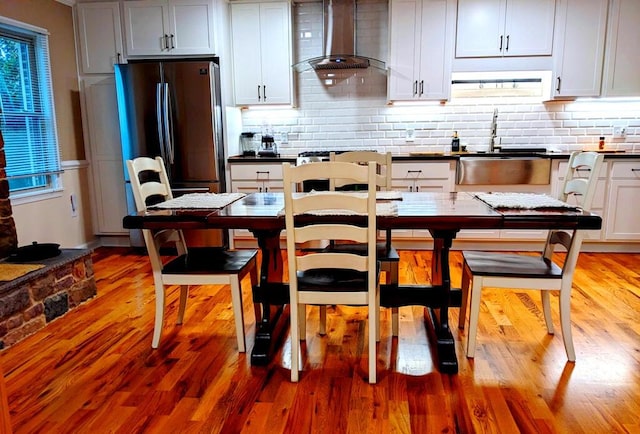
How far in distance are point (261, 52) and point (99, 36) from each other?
58.9 inches

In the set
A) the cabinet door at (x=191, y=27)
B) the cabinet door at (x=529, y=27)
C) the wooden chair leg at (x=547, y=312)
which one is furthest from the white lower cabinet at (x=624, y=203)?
the cabinet door at (x=191, y=27)

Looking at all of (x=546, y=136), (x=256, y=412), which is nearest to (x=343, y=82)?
(x=546, y=136)

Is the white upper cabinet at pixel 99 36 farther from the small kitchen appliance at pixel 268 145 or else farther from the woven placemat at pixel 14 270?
the woven placemat at pixel 14 270

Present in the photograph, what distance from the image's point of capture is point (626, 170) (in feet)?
13.0

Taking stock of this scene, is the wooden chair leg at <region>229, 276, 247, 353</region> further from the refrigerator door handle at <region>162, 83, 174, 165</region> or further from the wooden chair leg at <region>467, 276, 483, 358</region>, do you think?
the refrigerator door handle at <region>162, 83, 174, 165</region>

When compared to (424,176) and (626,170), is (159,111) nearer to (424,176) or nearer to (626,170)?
(424,176)

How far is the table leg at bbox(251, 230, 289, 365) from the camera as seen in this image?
224cm

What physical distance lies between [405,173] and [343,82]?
1224 millimetres

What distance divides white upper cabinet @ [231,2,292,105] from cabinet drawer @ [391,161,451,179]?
127cm

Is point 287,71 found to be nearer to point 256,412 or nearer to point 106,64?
point 106,64

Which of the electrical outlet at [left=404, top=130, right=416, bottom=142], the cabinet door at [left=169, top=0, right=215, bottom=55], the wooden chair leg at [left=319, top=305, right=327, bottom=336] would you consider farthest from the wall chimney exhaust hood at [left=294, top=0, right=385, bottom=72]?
the wooden chair leg at [left=319, top=305, right=327, bottom=336]

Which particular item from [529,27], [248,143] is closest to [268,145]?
[248,143]

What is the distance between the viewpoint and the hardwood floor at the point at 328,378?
1.77 metres

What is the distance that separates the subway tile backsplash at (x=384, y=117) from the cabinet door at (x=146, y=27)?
106 cm
